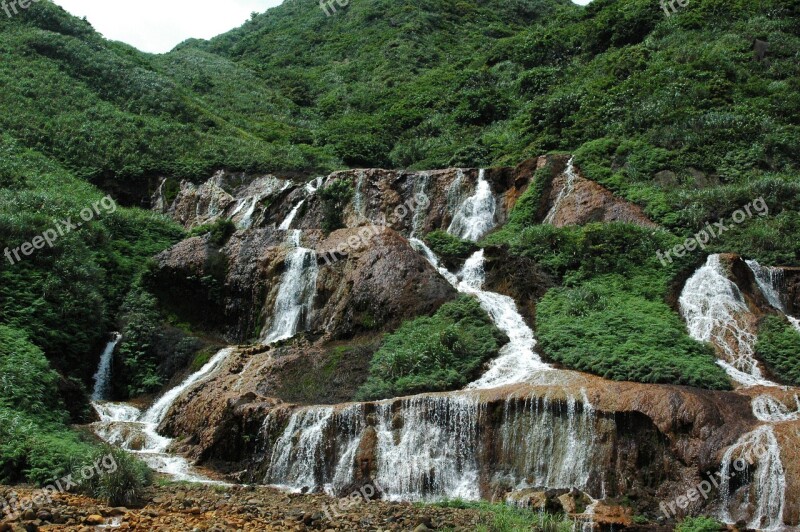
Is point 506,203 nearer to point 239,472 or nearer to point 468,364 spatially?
point 468,364

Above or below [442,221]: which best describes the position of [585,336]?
below

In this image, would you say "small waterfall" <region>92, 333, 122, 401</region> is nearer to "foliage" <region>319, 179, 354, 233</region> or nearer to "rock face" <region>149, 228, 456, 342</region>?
"rock face" <region>149, 228, 456, 342</region>

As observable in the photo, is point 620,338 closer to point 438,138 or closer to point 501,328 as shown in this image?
point 501,328

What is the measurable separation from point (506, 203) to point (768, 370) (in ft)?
45.6

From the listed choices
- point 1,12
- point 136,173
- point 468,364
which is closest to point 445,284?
point 468,364

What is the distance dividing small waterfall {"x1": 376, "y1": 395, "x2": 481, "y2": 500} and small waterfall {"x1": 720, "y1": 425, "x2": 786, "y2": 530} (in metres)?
4.85

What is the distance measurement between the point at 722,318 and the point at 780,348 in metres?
1.95

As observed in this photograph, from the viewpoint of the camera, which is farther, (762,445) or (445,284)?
(445,284)

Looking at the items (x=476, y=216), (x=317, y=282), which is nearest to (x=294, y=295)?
(x=317, y=282)

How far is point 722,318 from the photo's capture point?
19297 millimetres

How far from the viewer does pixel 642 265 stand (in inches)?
877

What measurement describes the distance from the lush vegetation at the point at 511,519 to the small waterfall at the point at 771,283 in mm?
12326

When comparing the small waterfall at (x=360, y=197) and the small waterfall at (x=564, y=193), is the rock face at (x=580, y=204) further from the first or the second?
the small waterfall at (x=360, y=197)

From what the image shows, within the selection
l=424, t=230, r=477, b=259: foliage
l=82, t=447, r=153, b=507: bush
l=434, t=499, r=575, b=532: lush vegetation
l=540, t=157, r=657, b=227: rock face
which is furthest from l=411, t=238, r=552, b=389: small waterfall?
l=82, t=447, r=153, b=507: bush
